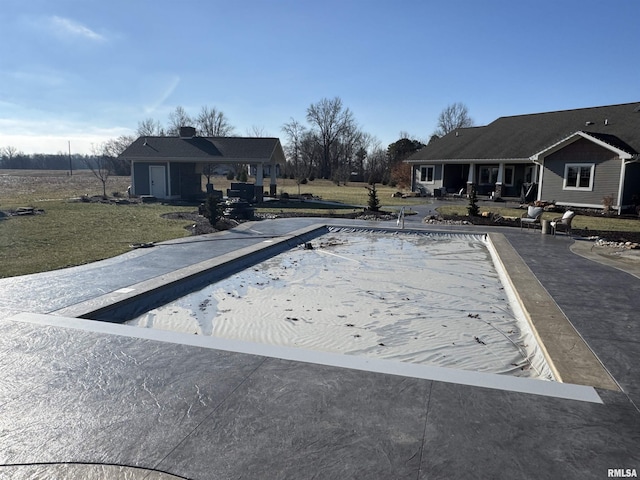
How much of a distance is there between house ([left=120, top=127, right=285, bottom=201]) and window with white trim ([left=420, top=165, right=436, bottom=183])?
1020 cm

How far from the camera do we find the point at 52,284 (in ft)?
20.8

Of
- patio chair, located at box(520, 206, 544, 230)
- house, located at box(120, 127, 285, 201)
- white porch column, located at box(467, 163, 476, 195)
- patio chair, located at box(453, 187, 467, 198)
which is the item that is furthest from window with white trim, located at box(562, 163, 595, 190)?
house, located at box(120, 127, 285, 201)

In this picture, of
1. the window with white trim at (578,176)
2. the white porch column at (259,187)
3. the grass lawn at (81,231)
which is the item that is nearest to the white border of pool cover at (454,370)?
the grass lawn at (81,231)

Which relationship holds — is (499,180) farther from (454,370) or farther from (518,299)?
(454,370)

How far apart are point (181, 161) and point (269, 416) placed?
2372 centimetres

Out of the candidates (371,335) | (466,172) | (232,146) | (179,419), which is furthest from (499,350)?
(466,172)

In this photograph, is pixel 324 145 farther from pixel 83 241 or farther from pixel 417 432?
pixel 417 432

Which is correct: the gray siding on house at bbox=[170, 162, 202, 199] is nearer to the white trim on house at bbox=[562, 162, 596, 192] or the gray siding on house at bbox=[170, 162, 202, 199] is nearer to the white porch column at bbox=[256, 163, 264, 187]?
the white porch column at bbox=[256, 163, 264, 187]

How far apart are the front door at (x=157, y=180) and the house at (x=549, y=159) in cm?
1574

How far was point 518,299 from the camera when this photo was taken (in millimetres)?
6133

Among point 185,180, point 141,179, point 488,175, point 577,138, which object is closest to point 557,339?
A: point 577,138

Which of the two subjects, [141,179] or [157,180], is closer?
[157,180]

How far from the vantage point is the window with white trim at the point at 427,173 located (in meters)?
30.2

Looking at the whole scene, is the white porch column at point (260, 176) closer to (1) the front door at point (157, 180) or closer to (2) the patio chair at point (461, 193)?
(1) the front door at point (157, 180)
